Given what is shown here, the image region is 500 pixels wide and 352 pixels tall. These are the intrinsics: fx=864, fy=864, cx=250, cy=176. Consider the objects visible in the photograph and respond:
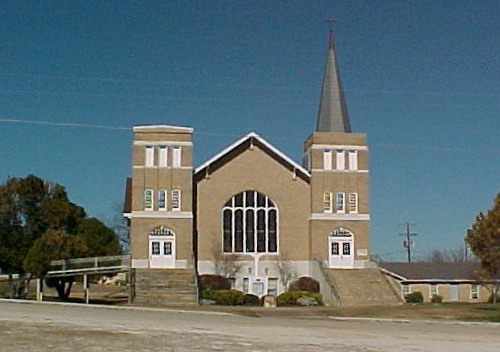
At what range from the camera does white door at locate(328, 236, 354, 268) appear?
52.1m

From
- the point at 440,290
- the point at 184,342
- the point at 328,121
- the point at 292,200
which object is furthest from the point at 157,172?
the point at 184,342

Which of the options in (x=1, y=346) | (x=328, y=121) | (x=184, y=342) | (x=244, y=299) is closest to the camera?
(x=1, y=346)

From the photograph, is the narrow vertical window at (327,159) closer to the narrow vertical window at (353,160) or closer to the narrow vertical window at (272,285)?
the narrow vertical window at (353,160)

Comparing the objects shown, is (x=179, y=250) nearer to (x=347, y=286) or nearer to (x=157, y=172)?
(x=157, y=172)

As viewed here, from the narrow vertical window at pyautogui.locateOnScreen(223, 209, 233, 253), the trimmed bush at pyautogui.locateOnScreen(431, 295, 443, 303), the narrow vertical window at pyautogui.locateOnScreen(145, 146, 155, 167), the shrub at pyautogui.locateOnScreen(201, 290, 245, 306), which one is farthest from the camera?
the trimmed bush at pyautogui.locateOnScreen(431, 295, 443, 303)

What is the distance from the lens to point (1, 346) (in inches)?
632

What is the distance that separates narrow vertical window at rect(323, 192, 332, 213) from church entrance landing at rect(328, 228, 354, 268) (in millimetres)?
1357

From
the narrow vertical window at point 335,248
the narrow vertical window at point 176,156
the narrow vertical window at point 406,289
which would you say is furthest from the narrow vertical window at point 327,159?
the narrow vertical window at point 406,289

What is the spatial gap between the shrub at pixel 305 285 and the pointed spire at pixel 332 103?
33.5 feet

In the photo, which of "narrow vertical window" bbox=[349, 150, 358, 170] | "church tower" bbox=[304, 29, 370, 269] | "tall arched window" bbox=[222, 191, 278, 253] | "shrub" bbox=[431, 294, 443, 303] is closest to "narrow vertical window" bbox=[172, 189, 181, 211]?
"tall arched window" bbox=[222, 191, 278, 253]

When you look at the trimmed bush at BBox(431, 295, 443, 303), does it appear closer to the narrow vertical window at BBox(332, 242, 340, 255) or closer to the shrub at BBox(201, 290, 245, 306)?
the narrow vertical window at BBox(332, 242, 340, 255)

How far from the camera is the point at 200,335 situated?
1962 cm

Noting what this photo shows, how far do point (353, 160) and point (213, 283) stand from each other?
11619mm

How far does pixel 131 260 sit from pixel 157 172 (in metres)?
5.39
